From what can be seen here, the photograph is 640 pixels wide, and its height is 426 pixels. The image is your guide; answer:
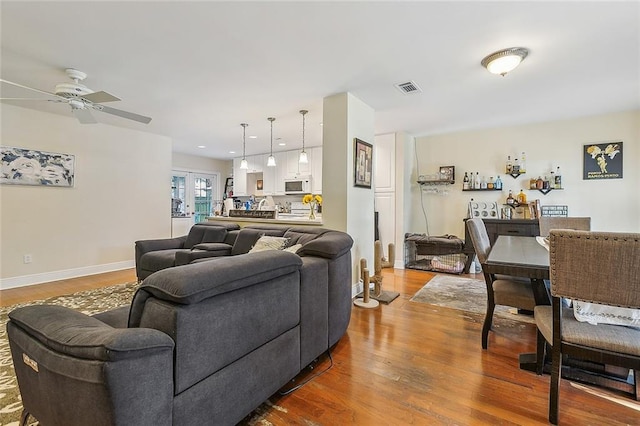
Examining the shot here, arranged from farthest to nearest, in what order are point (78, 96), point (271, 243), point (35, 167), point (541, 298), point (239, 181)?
point (239, 181)
point (35, 167)
point (271, 243)
point (78, 96)
point (541, 298)

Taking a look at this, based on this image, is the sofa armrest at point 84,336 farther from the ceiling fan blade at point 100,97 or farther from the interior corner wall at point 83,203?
the interior corner wall at point 83,203

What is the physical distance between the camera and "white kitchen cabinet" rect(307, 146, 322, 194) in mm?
6355

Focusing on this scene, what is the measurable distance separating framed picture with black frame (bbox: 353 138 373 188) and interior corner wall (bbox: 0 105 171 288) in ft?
13.6

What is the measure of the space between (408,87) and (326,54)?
1.17 metres

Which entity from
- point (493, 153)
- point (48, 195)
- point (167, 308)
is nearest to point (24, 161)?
point (48, 195)

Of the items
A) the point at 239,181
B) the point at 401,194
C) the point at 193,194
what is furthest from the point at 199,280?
the point at 193,194

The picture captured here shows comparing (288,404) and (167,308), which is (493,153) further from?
(167,308)

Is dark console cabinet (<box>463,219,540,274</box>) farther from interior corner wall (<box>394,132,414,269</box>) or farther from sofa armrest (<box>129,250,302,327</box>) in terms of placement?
sofa armrest (<box>129,250,302,327</box>)

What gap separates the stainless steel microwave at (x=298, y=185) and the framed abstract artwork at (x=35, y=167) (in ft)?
12.7

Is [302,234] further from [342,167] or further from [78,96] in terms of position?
[78,96]

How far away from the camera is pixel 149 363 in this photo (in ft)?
3.22

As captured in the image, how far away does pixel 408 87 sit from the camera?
3.25 metres

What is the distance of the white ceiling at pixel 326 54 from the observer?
2008 millimetres

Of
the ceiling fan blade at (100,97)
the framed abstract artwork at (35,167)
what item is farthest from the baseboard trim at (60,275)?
the ceiling fan blade at (100,97)
